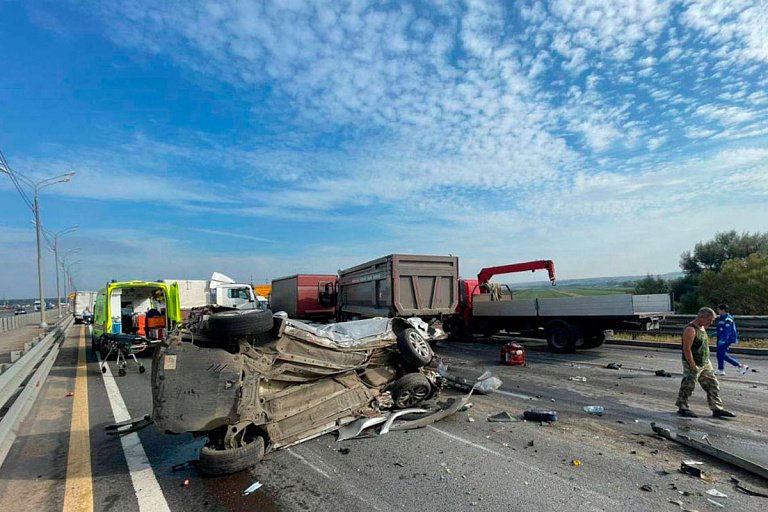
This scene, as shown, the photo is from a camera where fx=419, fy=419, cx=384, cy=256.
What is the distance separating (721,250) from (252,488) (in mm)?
37155

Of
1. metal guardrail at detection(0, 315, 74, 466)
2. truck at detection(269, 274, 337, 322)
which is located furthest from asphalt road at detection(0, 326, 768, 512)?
truck at detection(269, 274, 337, 322)

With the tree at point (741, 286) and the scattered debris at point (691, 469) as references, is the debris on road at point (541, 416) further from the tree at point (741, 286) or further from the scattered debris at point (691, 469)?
the tree at point (741, 286)

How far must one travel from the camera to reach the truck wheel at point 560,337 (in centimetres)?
1151

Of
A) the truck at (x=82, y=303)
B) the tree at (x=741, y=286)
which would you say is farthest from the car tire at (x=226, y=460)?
A: the truck at (x=82, y=303)

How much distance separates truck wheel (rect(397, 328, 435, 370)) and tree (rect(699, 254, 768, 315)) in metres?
22.4

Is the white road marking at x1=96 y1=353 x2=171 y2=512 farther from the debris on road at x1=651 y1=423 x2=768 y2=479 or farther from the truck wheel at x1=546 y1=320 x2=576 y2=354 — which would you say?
the truck wheel at x1=546 y1=320 x2=576 y2=354

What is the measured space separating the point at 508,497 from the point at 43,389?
355 inches

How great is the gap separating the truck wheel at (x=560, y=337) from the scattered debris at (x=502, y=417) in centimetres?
676

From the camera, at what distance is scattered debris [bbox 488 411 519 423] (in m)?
5.43

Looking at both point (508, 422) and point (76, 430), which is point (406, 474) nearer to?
point (508, 422)

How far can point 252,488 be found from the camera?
366 centimetres

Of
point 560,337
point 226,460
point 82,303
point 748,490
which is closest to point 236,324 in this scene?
point 226,460

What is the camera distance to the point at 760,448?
4.41 meters

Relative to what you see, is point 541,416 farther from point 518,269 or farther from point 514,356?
point 518,269
